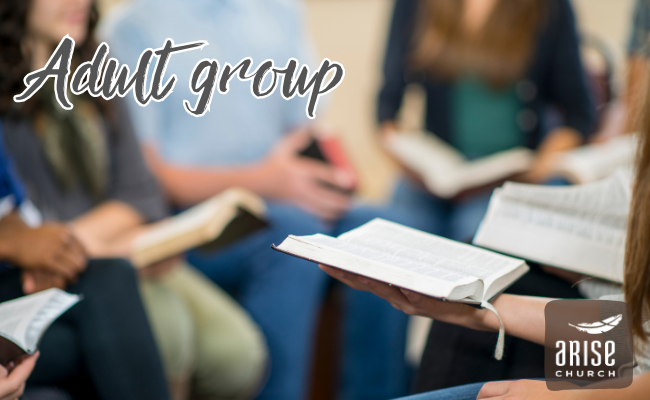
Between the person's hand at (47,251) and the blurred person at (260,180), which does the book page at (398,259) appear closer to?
the person's hand at (47,251)

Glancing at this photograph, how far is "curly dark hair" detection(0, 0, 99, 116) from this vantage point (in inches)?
38.0

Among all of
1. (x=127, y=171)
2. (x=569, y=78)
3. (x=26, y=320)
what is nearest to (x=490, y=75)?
(x=569, y=78)

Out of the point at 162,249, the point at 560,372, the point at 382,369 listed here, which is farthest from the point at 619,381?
the point at 382,369

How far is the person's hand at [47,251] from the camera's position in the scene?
2.42 ft

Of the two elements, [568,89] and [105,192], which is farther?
[568,89]

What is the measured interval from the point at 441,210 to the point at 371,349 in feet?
1.23

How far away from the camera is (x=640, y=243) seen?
0.49m

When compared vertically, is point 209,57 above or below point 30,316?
above

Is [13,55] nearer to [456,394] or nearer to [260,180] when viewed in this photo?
[260,180]

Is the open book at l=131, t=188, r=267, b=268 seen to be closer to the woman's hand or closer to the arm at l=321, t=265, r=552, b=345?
the woman's hand

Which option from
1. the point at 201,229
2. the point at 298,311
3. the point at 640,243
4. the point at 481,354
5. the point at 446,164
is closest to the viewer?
the point at 640,243

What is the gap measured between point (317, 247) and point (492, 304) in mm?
189

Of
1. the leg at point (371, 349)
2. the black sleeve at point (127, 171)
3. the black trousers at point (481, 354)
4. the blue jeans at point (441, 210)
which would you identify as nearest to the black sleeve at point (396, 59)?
the blue jeans at point (441, 210)

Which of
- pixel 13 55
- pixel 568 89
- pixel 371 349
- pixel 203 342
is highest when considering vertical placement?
pixel 13 55
